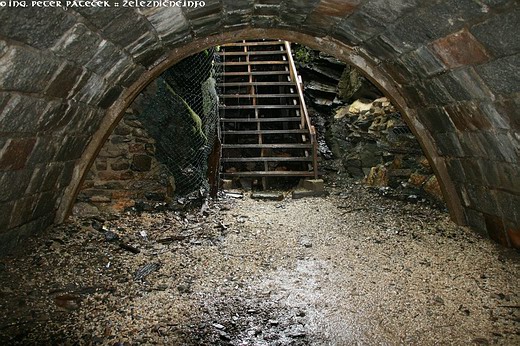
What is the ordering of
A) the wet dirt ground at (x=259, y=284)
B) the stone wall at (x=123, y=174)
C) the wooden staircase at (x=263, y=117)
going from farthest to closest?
1. the wooden staircase at (x=263, y=117)
2. the stone wall at (x=123, y=174)
3. the wet dirt ground at (x=259, y=284)

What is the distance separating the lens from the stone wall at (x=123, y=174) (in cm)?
389

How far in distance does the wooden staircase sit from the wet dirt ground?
235 centimetres

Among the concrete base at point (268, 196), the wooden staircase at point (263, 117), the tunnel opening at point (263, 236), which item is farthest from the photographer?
the wooden staircase at point (263, 117)

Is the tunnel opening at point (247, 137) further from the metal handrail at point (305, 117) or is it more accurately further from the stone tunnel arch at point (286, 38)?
the stone tunnel arch at point (286, 38)

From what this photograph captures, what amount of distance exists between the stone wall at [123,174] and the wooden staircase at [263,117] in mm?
2039

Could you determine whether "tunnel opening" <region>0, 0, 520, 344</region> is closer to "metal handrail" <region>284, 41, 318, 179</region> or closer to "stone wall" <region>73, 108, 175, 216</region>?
"stone wall" <region>73, 108, 175, 216</region>

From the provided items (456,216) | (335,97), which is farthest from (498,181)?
(335,97)

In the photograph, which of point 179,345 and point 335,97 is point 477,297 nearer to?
point 179,345

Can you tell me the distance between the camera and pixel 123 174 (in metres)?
3.99

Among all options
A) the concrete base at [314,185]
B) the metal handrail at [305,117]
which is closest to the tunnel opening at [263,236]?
the concrete base at [314,185]

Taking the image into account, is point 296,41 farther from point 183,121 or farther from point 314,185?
point 314,185

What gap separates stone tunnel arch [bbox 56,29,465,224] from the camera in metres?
2.83

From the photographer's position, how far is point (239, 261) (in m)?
3.14

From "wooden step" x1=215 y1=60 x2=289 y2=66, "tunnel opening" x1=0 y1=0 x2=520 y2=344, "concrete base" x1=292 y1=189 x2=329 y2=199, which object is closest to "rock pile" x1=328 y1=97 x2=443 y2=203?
"concrete base" x1=292 y1=189 x2=329 y2=199
